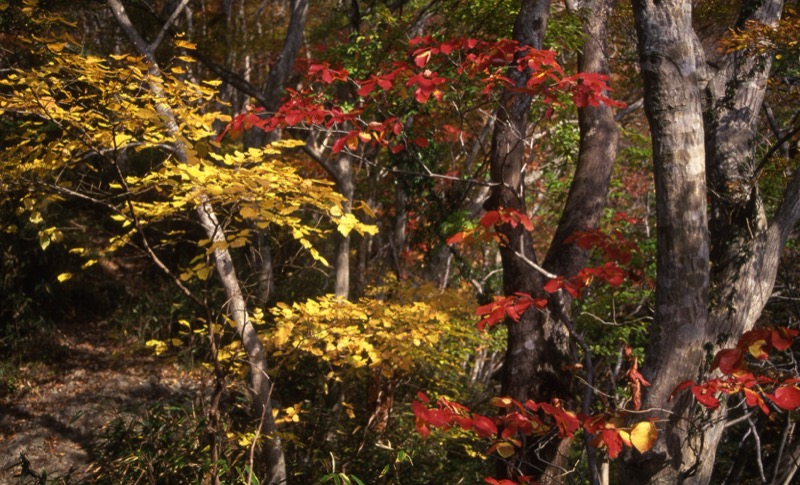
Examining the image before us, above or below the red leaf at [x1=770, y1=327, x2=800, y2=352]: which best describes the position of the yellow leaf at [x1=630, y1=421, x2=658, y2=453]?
below

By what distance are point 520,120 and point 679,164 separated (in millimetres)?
1742

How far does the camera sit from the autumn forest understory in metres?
2.60

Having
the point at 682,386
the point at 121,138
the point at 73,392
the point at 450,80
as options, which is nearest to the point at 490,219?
the point at 450,80

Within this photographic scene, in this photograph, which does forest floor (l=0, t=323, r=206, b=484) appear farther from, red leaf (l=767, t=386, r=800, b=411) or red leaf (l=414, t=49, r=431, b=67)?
red leaf (l=767, t=386, r=800, b=411)

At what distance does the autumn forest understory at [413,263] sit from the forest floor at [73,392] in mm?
39

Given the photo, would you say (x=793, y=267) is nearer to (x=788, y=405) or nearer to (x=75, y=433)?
(x=788, y=405)

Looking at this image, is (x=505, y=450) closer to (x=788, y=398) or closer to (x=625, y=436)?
(x=625, y=436)

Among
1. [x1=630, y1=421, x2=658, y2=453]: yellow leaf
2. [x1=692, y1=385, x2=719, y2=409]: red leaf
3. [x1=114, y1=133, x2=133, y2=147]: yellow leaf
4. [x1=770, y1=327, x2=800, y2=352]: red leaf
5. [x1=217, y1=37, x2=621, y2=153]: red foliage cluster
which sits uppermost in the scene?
[x1=217, y1=37, x2=621, y2=153]: red foliage cluster

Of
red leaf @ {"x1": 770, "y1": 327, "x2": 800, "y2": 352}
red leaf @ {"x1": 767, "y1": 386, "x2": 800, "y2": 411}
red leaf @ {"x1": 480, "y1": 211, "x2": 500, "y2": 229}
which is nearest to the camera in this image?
red leaf @ {"x1": 770, "y1": 327, "x2": 800, "y2": 352}

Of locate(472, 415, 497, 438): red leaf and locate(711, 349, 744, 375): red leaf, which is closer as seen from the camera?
locate(711, 349, 744, 375): red leaf

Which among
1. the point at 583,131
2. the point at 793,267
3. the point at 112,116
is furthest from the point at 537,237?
the point at 112,116

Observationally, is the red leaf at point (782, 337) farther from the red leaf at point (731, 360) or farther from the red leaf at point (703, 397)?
the red leaf at point (703, 397)

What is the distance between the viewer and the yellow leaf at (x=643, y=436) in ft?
7.45

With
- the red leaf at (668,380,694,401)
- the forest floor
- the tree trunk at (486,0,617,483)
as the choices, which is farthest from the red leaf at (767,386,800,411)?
the forest floor
